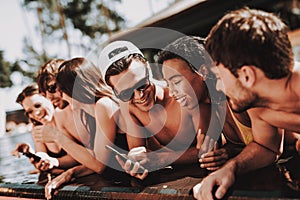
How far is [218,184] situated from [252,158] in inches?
5.6

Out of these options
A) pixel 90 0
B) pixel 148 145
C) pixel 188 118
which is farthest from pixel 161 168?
pixel 90 0

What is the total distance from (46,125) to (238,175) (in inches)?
32.0

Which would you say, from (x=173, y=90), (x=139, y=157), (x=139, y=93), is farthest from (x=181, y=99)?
(x=139, y=157)

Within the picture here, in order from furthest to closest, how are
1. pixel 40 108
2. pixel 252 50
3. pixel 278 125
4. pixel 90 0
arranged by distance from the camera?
1. pixel 90 0
2. pixel 40 108
3. pixel 278 125
4. pixel 252 50

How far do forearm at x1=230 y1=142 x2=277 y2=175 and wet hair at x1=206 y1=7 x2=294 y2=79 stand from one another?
234mm

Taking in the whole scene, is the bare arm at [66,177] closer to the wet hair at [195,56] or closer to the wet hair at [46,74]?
the wet hair at [46,74]

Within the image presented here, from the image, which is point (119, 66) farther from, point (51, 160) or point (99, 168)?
point (51, 160)

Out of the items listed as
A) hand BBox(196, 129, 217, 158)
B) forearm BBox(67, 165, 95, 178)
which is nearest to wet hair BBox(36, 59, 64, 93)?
forearm BBox(67, 165, 95, 178)

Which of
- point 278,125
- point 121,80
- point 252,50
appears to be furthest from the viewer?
point 121,80

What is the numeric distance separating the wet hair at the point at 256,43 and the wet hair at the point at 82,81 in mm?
587

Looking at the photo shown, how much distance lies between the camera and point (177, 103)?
1.20m

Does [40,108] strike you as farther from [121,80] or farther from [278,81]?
[278,81]

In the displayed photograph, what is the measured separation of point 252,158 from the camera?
1019 mm

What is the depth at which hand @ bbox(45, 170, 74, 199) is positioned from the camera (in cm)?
130
